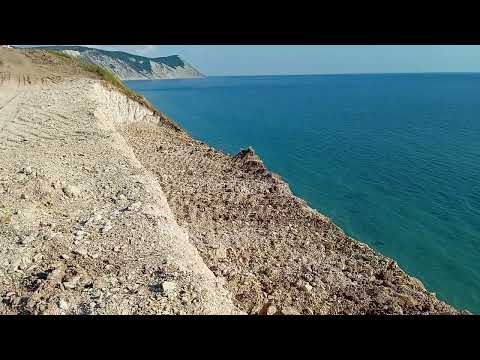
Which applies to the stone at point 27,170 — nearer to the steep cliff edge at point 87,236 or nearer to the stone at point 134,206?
the steep cliff edge at point 87,236

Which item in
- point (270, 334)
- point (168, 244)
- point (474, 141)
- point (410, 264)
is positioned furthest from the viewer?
point (474, 141)

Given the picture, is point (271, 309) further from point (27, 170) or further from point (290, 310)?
point (27, 170)

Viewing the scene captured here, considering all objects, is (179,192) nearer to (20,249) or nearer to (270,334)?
(20,249)

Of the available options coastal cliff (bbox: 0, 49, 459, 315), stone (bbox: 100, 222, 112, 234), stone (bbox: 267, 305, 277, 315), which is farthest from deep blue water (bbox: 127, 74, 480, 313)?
stone (bbox: 100, 222, 112, 234)

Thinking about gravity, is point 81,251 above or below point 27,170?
below

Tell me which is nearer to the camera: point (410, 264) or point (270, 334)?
point (270, 334)

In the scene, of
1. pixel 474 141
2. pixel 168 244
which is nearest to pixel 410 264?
pixel 168 244

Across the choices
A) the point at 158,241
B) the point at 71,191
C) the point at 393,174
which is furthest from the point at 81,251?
the point at 393,174

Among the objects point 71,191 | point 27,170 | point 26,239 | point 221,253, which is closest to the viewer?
point 26,239
